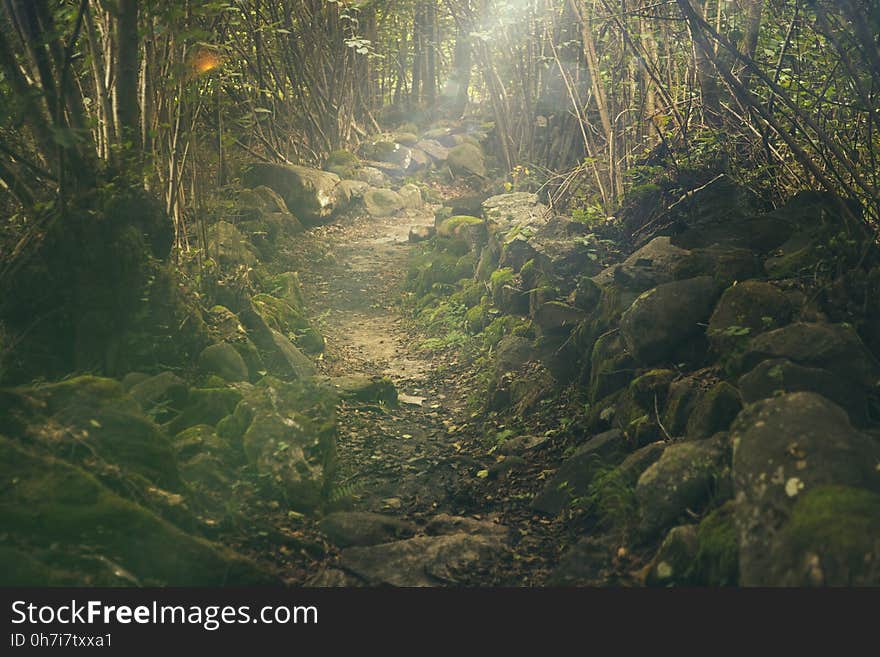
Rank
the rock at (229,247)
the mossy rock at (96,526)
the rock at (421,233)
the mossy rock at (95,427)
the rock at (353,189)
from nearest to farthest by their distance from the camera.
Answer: the mossy rock at (96,526) < the mossy rock at (95,427) < the rock at (229,247) < the rock at (421,233) < the rock at (353,189)

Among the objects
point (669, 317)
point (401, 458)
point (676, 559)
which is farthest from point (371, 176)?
point (676, 559)

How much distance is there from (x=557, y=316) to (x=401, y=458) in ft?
6.70

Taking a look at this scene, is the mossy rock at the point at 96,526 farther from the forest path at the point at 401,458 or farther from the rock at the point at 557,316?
the rock at the point at 557,316

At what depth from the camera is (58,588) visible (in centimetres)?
309

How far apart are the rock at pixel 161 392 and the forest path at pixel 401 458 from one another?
1266 millimetres

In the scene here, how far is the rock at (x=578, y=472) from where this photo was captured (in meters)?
5.02

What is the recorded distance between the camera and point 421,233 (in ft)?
45.3

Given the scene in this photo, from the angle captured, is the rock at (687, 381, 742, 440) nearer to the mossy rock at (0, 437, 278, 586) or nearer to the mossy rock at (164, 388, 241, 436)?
the mossy rock at (0, 437, 278, 586)

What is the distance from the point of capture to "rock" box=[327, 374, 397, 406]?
740 cm

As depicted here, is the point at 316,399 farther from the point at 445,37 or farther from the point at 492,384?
the point at 445,37

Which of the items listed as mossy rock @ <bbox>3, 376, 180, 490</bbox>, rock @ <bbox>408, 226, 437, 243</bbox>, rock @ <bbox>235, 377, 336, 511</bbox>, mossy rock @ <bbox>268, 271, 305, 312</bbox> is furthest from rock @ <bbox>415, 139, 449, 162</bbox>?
mossy rock @ <bbox>3, 376, 180, 490</bbox>

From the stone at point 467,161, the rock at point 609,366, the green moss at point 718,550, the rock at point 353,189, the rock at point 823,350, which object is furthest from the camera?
the stone at point 467,161

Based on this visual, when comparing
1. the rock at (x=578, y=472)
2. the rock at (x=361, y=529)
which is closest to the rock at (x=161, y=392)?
the rock at (x=361, y=529)

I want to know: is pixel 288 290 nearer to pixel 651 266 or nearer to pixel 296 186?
pixel 296 186
